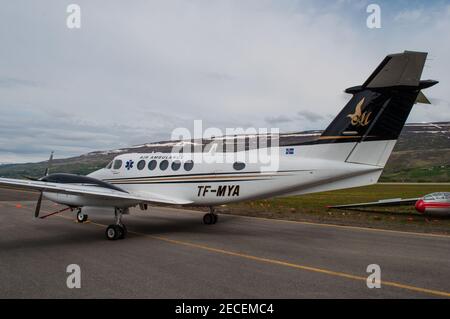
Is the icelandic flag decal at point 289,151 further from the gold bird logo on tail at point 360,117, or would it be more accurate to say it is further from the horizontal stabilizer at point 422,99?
the horizontal stabilizer at point 422,99

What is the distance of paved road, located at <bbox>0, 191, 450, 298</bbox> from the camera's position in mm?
6305

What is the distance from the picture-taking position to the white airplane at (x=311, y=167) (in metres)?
11.2

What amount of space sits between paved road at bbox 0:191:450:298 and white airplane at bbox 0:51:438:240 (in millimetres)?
1223

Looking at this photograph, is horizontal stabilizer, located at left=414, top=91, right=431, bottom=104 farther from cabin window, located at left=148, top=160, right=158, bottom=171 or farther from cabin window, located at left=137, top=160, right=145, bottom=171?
cabin window, located at left=137, top=160, right=145, bottom=171

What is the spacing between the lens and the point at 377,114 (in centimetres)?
1150

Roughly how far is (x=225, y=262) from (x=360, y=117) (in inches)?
269

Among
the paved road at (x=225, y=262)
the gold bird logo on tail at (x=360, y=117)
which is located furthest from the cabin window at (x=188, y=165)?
the gold bird logo on tail at (x=360, y=117)

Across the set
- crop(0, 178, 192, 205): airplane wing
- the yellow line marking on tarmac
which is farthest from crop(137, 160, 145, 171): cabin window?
the yellow line marking on tarmac

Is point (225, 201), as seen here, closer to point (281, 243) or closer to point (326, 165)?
point (281, 243)

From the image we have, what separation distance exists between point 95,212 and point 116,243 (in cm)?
211

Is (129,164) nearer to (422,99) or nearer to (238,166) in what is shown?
(238,166)

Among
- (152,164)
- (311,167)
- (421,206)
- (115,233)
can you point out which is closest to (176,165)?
(152,164)
